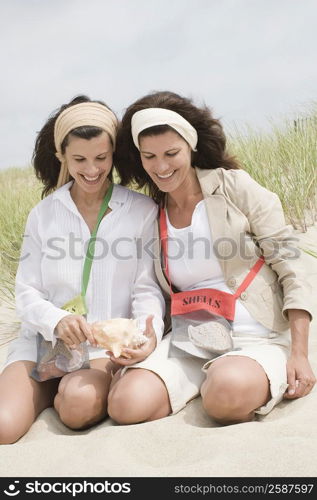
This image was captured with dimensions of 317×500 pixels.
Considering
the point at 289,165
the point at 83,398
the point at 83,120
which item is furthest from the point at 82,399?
the point at 289,165

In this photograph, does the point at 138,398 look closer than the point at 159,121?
Yes

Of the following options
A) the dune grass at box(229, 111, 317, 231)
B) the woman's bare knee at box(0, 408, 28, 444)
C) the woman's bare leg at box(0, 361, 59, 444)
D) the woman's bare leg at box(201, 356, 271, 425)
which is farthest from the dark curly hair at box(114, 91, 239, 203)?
the dune grass at box(229, 111, 317, 231)

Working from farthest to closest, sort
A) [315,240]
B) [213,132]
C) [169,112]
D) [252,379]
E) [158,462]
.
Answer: [315,240]
[213,132]
[169,112]
[252,379]
[158,462]

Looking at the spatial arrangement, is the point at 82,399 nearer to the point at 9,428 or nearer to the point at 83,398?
the point at 83,398

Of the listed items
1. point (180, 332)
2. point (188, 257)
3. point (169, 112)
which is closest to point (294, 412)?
point (180, 332)

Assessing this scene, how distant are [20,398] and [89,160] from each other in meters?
1.15

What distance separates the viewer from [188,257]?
3.02 m

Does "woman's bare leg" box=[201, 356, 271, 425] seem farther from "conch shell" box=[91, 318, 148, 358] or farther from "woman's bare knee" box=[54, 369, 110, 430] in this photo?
"woman's bare knee" box=[54, 369, 110, 430]

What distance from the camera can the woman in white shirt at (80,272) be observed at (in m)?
2.94

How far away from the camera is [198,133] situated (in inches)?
124

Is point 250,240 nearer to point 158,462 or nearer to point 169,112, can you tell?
point 169,112

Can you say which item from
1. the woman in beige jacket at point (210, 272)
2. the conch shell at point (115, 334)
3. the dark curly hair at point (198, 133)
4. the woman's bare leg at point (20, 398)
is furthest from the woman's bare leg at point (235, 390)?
the dark curly hair at point (198, 133)

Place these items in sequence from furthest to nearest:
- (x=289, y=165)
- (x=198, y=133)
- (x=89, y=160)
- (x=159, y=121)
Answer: (x=289, y=165)
(x=198, y=133)
(x=89, y=160)
(x=159, y=121)

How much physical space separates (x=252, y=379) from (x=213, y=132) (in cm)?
121
